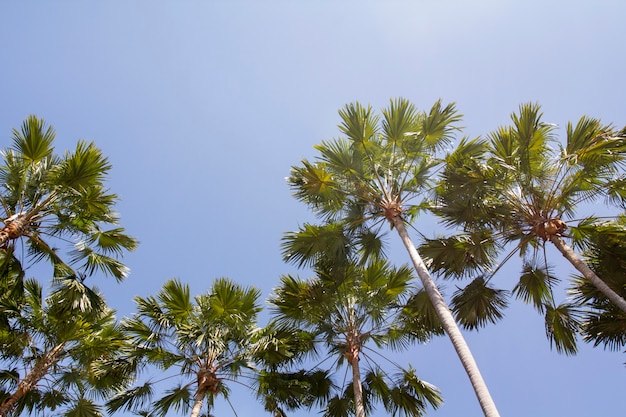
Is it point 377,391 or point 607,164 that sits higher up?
point 607,164

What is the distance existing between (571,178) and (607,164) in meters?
0.77

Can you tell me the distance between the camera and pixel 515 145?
30.5 ft

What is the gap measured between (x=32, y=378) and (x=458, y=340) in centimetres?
979

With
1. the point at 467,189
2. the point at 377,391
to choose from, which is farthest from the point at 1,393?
the point at 467,189

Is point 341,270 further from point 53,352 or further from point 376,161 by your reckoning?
point 53,352

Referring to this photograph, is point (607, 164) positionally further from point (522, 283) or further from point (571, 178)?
point (522, 283)

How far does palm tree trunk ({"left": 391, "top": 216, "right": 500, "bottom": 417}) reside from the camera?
5873 millimetres

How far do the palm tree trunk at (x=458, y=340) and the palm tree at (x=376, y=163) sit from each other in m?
1.21

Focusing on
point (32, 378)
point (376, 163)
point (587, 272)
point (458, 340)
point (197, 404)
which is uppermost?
point (376, 163)

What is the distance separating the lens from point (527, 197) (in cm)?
911

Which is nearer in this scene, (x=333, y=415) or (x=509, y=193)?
(x=509, y=193)

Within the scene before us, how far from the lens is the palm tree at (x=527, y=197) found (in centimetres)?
879

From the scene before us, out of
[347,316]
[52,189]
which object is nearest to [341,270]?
[347,316]

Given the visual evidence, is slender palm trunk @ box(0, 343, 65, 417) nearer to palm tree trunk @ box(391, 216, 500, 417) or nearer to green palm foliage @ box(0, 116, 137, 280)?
green palm foliage @ box(0, 116, 137, 280)
